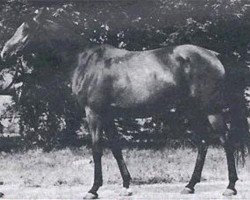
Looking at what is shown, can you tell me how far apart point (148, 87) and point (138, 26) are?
11.1 feet

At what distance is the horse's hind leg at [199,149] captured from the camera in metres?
6.97

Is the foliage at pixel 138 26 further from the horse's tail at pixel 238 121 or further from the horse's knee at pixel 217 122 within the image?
the horse's knee at pixel 217 122

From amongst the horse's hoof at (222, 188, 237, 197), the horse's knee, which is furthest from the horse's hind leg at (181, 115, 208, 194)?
the horse's hoof at (222, 188, 237, 197)

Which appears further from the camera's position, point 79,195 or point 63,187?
point 63,187

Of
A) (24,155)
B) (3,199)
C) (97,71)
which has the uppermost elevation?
(97,71)

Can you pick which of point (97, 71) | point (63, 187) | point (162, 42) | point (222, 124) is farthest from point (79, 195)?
point (162, 42)

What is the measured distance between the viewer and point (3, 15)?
10.1 meters

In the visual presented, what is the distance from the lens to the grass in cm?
827

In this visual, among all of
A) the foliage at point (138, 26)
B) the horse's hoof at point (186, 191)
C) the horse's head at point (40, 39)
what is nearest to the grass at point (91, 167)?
the horse's hoof at point (186, 191)

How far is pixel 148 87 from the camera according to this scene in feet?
22.2

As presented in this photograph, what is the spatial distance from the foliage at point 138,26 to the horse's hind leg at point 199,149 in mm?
1995

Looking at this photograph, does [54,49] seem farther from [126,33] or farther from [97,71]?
[126,33]

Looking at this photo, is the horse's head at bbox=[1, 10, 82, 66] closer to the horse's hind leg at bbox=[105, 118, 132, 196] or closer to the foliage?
the horse's hind leg at bbox=[105, 118, 132, 196]

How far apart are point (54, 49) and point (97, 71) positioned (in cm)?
73
